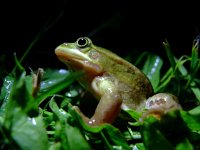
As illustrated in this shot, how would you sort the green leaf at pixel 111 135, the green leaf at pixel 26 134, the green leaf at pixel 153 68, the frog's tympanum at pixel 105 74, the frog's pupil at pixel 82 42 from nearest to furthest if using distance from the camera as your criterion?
the green leaf at pixel 26 134 < the green leaf at pixel 111 135 < the frog's tympanum at pixel 105 74 < the frog's pupil at pixel 82 42 < the green leaf at pixel 153 68

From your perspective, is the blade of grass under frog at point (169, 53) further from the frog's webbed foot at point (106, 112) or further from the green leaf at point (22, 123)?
the green leaf at point (22, 123)

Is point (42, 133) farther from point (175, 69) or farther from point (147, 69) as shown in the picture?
point (147, 69)

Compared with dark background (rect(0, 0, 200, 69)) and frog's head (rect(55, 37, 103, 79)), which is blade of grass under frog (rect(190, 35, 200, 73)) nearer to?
frog's head (rect(55, 37, 103, 79))

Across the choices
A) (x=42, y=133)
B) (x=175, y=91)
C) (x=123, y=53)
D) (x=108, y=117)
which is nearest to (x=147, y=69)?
(x=175, y=91)

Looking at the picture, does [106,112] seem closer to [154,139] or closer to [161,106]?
[161,106]

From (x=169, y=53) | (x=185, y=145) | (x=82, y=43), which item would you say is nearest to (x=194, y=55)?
(x=169, y=53)

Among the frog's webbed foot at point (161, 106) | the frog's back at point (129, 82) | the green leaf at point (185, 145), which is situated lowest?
the frog's webbed foot at point (161, 106)

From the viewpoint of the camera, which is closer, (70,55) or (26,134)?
(26,134)

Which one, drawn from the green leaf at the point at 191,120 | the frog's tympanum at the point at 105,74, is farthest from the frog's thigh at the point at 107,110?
the green leaf at the point at 191,120
